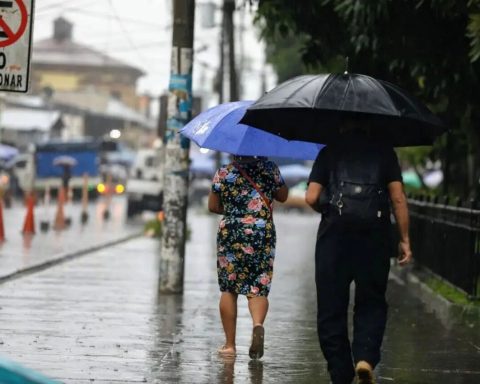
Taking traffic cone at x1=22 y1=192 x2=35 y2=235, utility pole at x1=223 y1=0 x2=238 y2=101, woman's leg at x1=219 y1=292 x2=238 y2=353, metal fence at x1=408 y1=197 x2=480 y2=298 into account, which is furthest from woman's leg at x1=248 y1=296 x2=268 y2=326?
utility pole at x1=223 y1=0 x2=238 y2=101

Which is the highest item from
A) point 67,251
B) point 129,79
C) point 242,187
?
point 129,79

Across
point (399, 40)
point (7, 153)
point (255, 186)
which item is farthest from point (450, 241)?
point (7, 153)

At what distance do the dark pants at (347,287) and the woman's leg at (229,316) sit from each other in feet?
6.08

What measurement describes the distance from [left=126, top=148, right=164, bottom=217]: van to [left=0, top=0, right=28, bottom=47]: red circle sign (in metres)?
29.6

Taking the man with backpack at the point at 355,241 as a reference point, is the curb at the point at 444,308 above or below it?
below

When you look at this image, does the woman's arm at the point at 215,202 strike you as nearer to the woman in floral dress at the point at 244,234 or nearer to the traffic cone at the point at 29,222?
the woman in floral dress at the point at 244,234

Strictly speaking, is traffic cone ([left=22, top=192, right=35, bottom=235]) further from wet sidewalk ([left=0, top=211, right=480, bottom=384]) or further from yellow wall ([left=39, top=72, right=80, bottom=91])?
yellow wall ([left=39, top=72, right=80, bottom=91])

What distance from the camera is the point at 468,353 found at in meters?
10.2

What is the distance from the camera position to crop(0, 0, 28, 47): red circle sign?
944 centimetres

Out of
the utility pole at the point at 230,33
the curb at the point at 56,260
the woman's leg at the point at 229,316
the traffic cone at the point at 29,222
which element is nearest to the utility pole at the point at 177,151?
the curb at the point at 56,260

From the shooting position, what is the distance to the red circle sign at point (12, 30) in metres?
9.44

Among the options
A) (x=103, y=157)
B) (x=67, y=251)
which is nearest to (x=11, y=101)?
(x=103, y=157)

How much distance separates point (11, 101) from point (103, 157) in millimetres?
16022

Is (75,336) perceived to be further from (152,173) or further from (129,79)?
(129,79)
